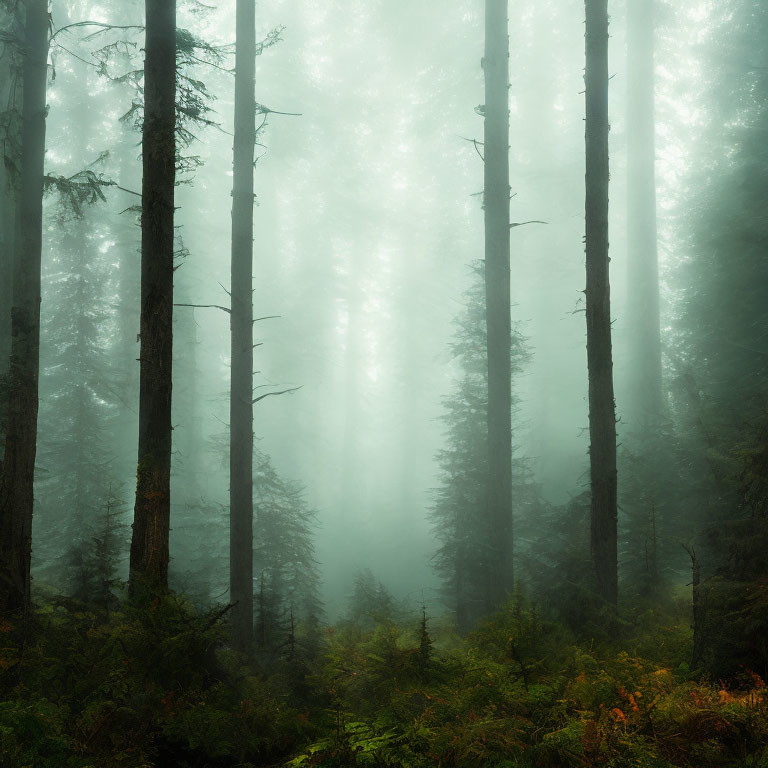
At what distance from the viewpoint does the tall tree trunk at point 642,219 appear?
20812mm

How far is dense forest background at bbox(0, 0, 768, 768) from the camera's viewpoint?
552 centimetres

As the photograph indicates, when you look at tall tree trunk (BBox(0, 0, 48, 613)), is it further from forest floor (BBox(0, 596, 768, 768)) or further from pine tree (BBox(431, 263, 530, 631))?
pine tree (BBox(431, 263, 530, 631))

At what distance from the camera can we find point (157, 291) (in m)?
7.62

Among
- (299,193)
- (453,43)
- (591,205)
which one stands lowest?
(591,205)

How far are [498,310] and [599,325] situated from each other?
289cm

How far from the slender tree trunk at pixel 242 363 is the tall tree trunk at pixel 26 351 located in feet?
10.7

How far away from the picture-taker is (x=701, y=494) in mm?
11938

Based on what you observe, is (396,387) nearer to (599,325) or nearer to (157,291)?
(599,325)

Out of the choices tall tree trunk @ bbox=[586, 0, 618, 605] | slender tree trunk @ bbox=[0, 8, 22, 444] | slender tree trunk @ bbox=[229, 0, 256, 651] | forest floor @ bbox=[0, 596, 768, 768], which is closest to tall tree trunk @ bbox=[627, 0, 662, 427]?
tall tree trunk @ bbox=[586, 0, 618, 605]

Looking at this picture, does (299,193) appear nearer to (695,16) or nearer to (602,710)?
(695,16)

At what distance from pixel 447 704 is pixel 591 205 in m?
8.18

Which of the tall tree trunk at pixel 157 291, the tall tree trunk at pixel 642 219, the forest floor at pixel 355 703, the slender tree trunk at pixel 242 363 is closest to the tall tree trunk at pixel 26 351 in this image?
the forest floor at pixel 355 703

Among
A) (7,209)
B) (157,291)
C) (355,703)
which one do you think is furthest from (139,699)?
(7,209)

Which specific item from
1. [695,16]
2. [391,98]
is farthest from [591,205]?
[391,98]
